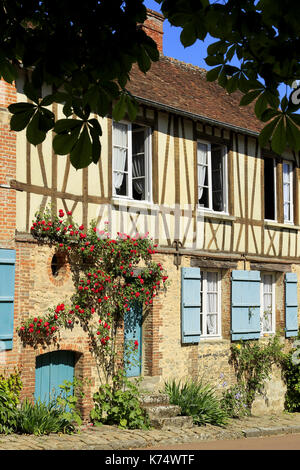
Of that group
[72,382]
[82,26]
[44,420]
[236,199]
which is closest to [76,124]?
[82,26]

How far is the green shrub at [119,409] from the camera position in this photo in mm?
10133

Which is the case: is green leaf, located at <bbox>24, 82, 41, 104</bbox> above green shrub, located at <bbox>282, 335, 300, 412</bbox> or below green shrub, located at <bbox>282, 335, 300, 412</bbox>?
above

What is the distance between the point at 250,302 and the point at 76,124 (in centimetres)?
1078

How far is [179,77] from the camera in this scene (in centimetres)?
1445

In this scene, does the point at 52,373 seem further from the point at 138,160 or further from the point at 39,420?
the point at 138,160

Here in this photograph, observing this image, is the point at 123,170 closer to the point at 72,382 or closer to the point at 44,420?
the point at 72,382

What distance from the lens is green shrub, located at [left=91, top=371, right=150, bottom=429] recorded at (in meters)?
10.1

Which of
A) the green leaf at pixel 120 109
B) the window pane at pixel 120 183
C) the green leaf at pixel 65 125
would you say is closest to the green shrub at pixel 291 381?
the window pane at pixel 120 183

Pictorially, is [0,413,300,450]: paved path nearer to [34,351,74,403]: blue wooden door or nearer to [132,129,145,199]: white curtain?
[34,351,74,403]: blue wooden door

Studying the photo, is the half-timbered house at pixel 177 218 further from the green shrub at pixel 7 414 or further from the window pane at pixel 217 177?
the green shrub at pixel 7 414

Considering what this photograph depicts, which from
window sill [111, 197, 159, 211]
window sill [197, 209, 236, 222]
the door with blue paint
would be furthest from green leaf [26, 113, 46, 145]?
window sill [197, 209, 236, 222]

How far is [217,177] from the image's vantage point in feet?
44.4

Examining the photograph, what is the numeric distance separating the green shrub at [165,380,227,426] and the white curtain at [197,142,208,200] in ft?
12.4

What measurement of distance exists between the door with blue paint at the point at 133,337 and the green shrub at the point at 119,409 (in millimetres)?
619
